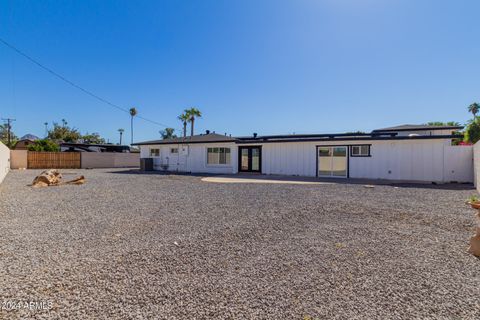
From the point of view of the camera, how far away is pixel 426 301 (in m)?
2.39

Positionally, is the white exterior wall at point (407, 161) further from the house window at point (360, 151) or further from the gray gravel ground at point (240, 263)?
the gray gravel ground at point (240, 263)

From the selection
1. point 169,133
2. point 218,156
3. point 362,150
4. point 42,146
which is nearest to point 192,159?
point 218,156

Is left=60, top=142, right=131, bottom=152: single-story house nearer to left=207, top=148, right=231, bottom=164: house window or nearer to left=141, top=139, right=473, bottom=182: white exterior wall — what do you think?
left=207, top=148, right=231, bottom=164: house window

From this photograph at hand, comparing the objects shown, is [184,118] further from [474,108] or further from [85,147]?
[474,108]

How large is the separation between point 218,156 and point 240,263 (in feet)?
53.0

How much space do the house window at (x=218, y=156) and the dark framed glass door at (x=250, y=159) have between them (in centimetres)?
95

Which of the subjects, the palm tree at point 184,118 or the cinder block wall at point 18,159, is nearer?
the cinder block wall at point 18,159

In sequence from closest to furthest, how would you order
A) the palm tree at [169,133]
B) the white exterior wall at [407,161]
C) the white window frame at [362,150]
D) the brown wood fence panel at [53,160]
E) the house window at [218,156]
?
the white exterior wall at [407,161] < the white window frame at [362,150] < the house window at [218,156] < the brown wood fence panel at [53,160] < the palm tree at [169,133]

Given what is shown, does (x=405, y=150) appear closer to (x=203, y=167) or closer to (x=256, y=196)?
(x=256, y=196)

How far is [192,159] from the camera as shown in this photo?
20266 mm

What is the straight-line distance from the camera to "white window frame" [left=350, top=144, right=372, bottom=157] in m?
14.6

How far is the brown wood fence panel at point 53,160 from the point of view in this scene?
23.9 m

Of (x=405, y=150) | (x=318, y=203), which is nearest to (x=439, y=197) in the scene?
(x=318, y=203)

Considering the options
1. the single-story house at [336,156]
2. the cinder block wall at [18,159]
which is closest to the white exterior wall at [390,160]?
the single-story house at [336,156]
